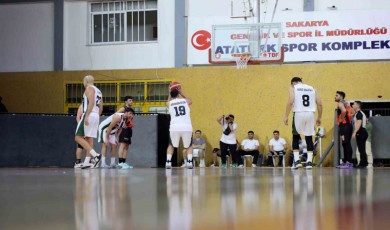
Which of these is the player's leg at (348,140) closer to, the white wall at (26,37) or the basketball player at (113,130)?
the basketball player at (113,130)

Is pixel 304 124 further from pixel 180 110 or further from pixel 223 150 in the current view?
pixel 223 150

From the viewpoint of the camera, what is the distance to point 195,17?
2808 cm

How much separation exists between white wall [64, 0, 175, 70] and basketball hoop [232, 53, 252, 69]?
313 centimetres

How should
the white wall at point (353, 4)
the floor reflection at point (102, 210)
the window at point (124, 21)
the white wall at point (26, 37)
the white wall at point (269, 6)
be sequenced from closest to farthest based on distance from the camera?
the floor reflection at point (102, 210), the white wall at point (353, 4), the white wall at point (269, 6), the window at point (124, 21), the white wall at point (26, 37)

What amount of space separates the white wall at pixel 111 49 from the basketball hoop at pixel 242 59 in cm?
313

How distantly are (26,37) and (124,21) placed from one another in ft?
13.0

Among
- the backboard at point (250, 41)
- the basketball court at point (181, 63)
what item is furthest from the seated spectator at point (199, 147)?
the backboard at point (250, 41)

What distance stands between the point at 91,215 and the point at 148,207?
2.51 ft

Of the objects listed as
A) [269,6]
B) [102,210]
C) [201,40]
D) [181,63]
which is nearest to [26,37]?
[181,63]

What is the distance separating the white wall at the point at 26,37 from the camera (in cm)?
2978

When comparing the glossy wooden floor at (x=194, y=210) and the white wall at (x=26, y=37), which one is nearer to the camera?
the glossy wooden floor at (x=194, y=210)

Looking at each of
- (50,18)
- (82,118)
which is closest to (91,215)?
(82,118)

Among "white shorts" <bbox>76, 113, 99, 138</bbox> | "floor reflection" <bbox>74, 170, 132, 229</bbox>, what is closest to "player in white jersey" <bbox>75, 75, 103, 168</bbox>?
"white shorts" <bbox>76, 113, 99, 138</bbox>

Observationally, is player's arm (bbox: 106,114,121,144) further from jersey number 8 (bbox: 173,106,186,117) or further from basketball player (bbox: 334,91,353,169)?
basketball player (bbox: 334,91,353,169)
